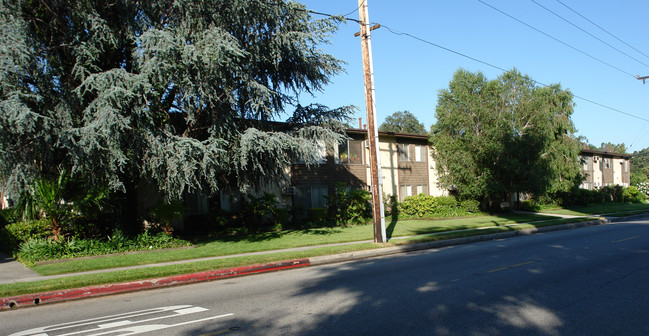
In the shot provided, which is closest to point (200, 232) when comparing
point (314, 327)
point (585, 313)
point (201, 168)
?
point (201, 168)

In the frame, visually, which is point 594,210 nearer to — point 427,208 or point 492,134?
point 492,134

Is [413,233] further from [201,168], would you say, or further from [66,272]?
[66,272]

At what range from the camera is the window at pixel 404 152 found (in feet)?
98.4

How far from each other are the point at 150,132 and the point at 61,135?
7.60ft

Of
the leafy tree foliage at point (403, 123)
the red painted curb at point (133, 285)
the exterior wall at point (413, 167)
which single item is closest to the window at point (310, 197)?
the exterior wall at point (413, 167)

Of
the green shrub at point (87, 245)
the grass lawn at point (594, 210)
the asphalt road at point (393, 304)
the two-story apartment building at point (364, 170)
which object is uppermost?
the two-story apartment building at point (364, 170)

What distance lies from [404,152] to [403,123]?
6524cm

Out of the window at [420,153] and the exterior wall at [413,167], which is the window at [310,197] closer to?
the exterior wall at [413,167]

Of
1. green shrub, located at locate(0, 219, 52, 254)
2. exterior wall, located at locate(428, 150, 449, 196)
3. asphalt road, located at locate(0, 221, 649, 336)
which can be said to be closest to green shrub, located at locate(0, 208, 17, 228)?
green shrub, located at locate(0, 219, 52, 254)

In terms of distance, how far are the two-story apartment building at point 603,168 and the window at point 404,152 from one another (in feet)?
82.4

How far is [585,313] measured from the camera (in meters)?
6.29

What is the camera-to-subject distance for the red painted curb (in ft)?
26.8

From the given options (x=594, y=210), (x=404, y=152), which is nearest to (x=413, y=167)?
(x=404, y=152)

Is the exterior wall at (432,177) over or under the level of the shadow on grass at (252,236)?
over
